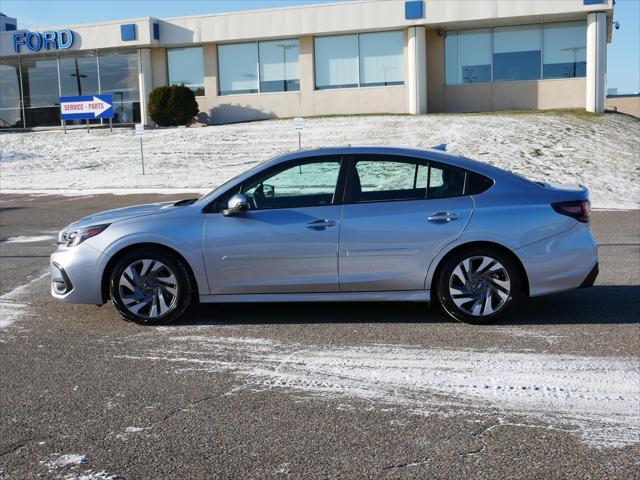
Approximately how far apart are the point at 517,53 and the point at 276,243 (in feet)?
90.0

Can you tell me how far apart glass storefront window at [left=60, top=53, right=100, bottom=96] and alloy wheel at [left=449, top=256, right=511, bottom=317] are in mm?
31854

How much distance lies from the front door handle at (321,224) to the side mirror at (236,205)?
57 cm

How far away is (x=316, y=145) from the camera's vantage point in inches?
1070

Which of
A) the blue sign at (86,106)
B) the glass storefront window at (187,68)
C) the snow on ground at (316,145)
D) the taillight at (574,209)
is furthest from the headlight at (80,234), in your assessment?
the glass storefront window at (187,68)

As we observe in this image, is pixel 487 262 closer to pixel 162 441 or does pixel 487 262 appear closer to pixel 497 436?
pixel 497 436

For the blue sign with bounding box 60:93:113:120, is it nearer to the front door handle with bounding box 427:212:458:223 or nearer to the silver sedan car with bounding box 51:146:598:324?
the silver sedan car with bounding box 51:146:598:324

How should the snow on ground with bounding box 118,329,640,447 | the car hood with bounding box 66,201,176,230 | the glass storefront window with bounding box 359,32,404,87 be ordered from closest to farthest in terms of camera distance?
the snow on ground with bounding box 118,329,640,447
the car hood with bounding box 66,201,176,230
the glass storefront window with bounding box 359,32,404,87

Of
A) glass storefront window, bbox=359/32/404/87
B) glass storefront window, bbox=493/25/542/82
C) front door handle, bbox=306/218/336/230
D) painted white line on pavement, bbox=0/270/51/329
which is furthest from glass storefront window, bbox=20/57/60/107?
front door handle, bbox=306/218/336/230

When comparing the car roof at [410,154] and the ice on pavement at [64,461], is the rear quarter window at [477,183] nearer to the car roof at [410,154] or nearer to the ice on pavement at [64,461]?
the car roof at [410,154]

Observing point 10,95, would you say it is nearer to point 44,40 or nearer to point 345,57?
point 44,40

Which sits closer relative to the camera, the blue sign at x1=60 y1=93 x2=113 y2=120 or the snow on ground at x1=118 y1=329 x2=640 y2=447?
the snow on ground at x1=118 y1=329 x2=640 y2=447

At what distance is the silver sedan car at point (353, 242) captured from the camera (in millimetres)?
6750

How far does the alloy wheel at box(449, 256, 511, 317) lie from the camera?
22.2ft

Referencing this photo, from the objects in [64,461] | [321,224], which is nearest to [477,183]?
[321,224]
